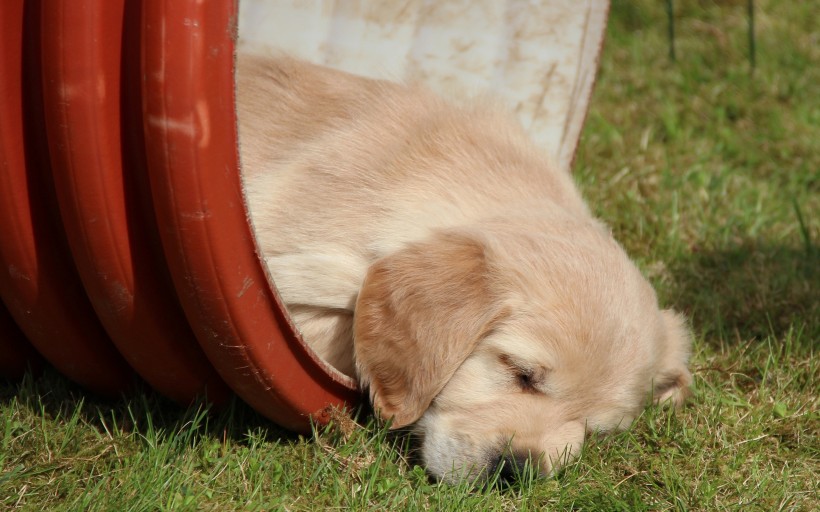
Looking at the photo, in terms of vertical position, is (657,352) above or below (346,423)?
above

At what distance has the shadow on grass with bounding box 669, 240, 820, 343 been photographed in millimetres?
4719

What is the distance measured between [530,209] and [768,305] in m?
1.75

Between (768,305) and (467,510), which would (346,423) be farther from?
(768,305)

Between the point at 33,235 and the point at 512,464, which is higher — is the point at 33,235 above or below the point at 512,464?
above

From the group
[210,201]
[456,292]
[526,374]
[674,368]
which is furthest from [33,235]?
[674,368]

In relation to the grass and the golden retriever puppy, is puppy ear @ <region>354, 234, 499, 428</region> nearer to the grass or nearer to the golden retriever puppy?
the golden retriever puppy

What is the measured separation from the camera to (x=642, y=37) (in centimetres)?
764

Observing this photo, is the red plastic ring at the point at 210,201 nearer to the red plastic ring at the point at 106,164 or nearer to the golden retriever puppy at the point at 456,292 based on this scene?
the red plastic ring at the point at 106,164

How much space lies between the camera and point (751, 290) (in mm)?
5020

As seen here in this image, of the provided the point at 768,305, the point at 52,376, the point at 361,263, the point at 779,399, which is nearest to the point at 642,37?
the point at 768,305

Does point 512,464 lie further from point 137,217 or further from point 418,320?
point 137,217

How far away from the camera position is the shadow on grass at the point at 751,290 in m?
4.72

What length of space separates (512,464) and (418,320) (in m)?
0.57

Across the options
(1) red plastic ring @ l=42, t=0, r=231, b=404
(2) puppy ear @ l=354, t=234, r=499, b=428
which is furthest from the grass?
(1) red plastic ring @ l=42, t=0, r=231, b=404
